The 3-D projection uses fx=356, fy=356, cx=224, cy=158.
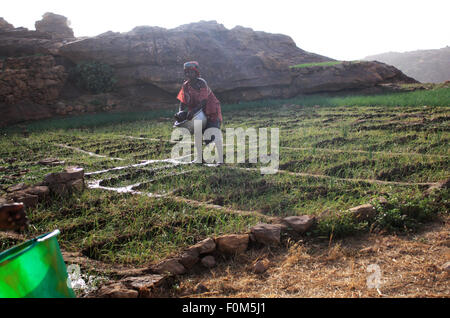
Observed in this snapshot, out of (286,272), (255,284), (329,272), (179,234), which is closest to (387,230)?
(329,272)

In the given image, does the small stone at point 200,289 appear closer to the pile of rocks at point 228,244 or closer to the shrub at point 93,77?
the pile of rocks at point 228,244

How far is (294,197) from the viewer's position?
→ 3.38 m

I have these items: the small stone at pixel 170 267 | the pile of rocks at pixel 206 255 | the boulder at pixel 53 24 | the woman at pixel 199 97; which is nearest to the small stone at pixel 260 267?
the pile of rocks at pixel 206 255

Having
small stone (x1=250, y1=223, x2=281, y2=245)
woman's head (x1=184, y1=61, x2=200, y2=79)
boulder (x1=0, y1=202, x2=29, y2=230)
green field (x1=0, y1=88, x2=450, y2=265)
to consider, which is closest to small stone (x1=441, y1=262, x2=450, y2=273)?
green field (x1=0, y1=88, x2=450, y2=265)

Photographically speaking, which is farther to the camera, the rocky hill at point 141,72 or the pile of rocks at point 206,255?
the rocky hill at point 141,72

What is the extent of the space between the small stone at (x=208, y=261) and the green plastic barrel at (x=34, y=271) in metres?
0.93

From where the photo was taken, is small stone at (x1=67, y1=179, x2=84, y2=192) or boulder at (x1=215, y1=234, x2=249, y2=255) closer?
boulder at (x1=215, y1=234, x2=249, y2=255)

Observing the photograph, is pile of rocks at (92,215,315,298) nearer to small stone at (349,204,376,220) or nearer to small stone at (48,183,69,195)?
small stone at (349,204,376,220)

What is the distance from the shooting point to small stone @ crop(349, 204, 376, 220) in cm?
281

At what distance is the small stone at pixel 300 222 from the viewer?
271 centimetres

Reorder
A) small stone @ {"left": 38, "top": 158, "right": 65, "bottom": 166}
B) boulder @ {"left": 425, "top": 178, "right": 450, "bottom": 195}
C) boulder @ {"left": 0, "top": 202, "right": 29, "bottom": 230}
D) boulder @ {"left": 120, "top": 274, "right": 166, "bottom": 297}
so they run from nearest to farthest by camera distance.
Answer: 1. boulder @ {"left": 0, "top": 202, "right": 29, "bottom": 230}
2. boulder @ {"left": 120, "top": 274, "right": 166, "bottom": 297}
3. boulder @ {"left": 425, "top": 178, "right": 450, "bottom": 195}
4. small stone @ {"left": 38, "top": 158, "right": 65, "bottom": 166}

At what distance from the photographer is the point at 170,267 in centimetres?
224

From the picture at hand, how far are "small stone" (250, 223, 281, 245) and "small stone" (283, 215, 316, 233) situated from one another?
0.15 meters
